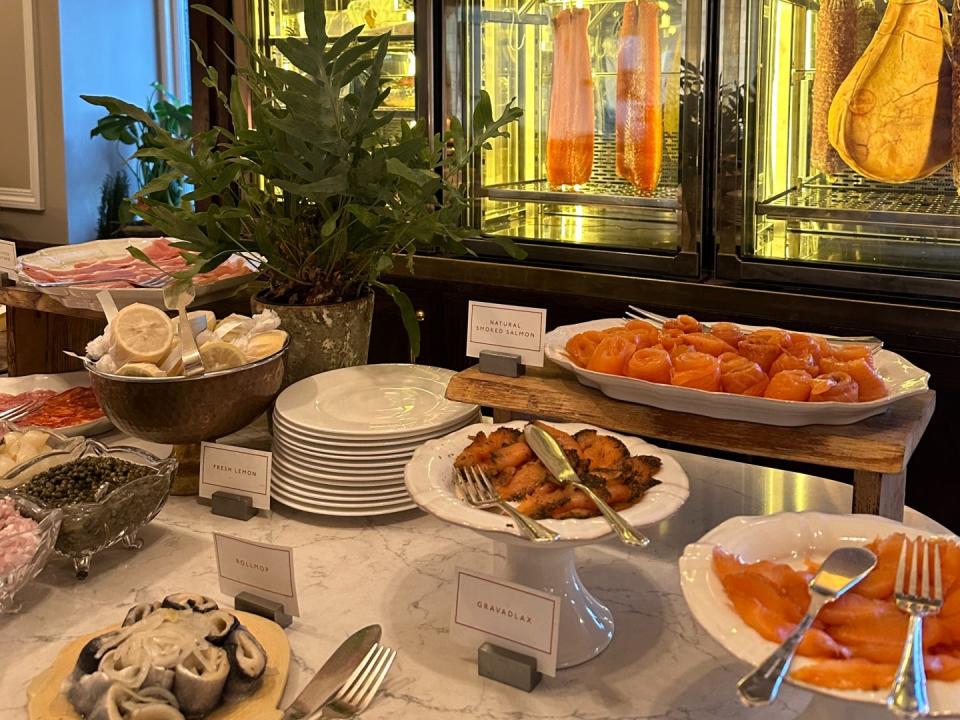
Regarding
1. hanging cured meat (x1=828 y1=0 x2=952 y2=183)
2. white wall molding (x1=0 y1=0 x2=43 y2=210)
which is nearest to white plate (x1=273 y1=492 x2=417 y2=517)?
hanging cured meat (x1=828 y1=0 x2=952 y2=183)

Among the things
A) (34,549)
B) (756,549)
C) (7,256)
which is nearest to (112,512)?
(34,549)

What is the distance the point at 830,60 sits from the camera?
206 centimetres

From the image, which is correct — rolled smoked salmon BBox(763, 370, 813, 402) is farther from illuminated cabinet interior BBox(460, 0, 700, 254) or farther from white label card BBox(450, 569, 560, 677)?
illuminated cabinet interior BBox(460, 0, 700, 254)

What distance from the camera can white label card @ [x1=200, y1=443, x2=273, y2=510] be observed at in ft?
4.29

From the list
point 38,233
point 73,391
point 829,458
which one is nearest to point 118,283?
point 73,391

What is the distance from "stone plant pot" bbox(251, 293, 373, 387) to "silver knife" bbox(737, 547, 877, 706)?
88cm

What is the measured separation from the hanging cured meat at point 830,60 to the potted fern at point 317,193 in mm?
868

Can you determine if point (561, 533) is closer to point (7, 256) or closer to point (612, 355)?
point (612, 355)

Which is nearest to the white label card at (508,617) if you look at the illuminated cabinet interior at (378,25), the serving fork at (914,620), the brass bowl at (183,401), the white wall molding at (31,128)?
the serving fork at (914,620)

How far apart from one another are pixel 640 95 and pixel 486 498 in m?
1.50

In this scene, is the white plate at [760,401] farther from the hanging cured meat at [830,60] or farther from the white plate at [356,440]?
the hanging cured meat at [830,60]

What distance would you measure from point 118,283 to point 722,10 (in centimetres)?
127

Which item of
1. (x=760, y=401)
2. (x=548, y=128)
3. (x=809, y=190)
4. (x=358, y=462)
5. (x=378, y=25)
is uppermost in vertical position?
(x=378, y=25)

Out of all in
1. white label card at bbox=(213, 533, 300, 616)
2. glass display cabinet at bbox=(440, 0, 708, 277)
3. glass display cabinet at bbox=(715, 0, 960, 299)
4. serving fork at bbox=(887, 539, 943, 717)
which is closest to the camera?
serving fork at bbox=(887, 539, 943, 717)
